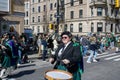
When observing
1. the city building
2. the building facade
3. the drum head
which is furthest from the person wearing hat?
the building facade

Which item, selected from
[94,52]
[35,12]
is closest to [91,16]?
[35,12]

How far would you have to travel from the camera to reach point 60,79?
4.79 meters

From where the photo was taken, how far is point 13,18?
20.6 meters

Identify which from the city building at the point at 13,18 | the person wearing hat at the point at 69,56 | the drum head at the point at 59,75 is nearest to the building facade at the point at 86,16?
the city building at the point at 13,18

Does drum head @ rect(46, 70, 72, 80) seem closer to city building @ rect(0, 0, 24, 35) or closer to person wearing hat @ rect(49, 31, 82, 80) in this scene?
person wearing hat @ rect(49, 31, 82, 80)

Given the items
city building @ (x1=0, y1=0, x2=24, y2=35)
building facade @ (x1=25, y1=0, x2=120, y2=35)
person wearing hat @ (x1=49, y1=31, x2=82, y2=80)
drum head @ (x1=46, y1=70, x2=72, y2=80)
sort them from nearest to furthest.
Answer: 1. drum head @ (x1=46, y1=70, x2=72, y2=80)
2. person wearing hat @ (x1=49, y1=31, x2=82, y2=80)
3. city building @ (x1=0, y1=0, x2=24, y2=35)
4. building facade @ (x1=25, y1=0, x2=120, y2=35)

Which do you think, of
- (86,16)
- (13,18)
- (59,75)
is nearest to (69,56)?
(59,75)

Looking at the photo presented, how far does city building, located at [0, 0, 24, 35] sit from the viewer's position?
19422mm

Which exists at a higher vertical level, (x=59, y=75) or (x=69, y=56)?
(x=69, y=56)

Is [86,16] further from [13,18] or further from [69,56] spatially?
[69,56]

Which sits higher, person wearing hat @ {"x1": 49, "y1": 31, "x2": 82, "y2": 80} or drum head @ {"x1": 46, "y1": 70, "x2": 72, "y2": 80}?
person wearing hat @ {"x1": 49, "y1": 31, "x2": 82, "y2": 80}

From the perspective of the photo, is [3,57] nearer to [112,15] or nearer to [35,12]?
[112,15]

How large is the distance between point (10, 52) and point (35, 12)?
55.2 metres

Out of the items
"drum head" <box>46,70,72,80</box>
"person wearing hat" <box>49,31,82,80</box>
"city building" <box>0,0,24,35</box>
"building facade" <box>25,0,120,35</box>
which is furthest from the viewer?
"building facade" <box>25,0,120,35</box>
